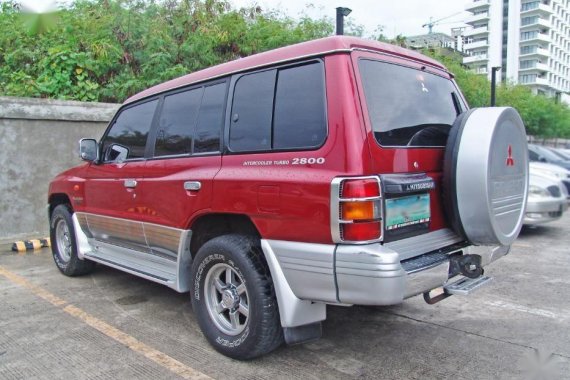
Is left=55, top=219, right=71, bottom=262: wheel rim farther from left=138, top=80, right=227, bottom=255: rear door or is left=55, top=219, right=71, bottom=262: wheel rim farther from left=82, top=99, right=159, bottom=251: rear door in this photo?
left=138, top=80, right=227, bottom=255: rear door

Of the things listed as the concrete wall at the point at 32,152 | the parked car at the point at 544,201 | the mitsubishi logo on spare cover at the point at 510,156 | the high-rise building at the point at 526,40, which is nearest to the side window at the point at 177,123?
the mitsubishi logo on spare cover at the point at 510,156

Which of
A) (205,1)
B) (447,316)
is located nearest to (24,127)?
→ (205,1)

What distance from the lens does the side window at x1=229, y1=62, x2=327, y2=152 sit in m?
2.97

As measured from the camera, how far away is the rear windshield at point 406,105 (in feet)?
9.84

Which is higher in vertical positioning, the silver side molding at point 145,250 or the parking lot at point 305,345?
the silver side molding at point 145,250

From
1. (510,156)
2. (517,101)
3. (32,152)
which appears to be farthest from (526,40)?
(510,156)

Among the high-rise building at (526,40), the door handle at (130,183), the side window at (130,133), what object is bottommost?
the door handle at (130,183)

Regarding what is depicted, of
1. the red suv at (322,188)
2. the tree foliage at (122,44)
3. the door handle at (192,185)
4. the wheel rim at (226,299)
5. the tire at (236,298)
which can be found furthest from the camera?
the tree foliage at (122,44)

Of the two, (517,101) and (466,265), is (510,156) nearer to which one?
(466,265)

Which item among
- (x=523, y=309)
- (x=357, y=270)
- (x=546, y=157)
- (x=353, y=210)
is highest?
(x=353, y=210)

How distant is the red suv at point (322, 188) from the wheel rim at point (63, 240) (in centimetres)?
206

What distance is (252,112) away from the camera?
11.0 ft

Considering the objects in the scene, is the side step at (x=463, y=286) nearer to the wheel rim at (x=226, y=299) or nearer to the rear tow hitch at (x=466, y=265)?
the rear tow hitch at (x=466, y=265)

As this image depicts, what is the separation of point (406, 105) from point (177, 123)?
1887 mm
